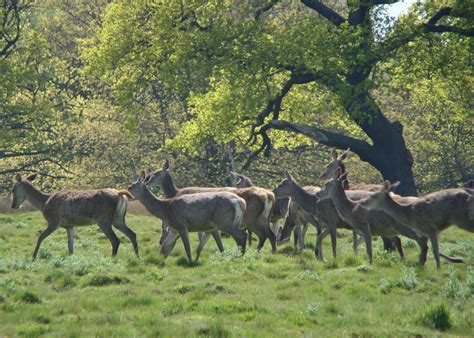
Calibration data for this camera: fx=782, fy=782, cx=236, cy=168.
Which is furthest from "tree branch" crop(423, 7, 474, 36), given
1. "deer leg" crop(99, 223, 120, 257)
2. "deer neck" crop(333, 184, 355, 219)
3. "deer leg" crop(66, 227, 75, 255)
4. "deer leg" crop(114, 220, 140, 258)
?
"deer leg" crop(66, 227, 75, 255)

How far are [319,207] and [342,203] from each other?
1227mm

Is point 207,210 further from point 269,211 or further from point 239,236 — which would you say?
point 269,211

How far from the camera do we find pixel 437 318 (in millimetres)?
10492

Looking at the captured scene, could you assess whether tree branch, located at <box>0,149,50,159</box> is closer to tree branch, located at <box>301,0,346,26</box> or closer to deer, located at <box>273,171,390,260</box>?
tree branch, located at <box>301,0,346,26</box>

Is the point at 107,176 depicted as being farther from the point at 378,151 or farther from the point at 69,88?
the point at 378,151

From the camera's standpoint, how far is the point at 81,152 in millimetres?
44281

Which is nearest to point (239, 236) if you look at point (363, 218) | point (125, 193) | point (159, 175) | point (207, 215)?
point (207, 215)

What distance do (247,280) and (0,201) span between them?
23.4 m

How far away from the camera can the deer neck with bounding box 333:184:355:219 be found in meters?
17.0

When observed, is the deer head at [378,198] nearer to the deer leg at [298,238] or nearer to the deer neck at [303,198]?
the deer neck at [303,198]

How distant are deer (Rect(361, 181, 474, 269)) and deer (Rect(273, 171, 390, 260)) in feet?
6.60

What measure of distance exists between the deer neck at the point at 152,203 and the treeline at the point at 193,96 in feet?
37.2

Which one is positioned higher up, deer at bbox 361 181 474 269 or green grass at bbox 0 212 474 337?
deer at bbox 361 181 474 269

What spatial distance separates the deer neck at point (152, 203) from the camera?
1825 centimetres
